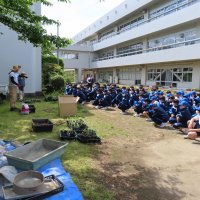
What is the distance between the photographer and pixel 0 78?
13633 mm

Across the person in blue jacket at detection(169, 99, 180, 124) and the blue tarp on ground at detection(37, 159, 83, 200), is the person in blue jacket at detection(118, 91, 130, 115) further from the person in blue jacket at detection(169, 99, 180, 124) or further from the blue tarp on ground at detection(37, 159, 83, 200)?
the blue tarp on ground at detection(37, 159, 83, 200)

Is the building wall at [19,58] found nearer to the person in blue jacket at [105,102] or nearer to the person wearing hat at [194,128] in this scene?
the person in blue jacket at [105,102]

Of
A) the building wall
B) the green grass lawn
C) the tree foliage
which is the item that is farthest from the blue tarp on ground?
the building wall

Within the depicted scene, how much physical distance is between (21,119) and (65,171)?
4660 millimetres

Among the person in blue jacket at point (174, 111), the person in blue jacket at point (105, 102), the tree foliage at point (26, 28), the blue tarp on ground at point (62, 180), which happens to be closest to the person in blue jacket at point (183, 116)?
the person in blue jacket at point (174, 111)

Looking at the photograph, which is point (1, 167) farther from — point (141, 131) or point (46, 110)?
point (46, 110)

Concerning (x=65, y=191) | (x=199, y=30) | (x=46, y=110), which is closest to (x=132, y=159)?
(x=65, y=191)

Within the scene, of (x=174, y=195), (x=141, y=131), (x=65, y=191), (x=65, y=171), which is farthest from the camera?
(x=141, y=131)

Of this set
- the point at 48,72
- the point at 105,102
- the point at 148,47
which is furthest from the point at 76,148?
the point at 148,47

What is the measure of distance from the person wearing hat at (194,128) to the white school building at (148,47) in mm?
12756

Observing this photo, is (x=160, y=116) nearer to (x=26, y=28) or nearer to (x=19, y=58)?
(x=26, y=28)

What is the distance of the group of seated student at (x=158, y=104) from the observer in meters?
7.64

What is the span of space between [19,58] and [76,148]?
10.2m

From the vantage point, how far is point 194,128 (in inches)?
280
